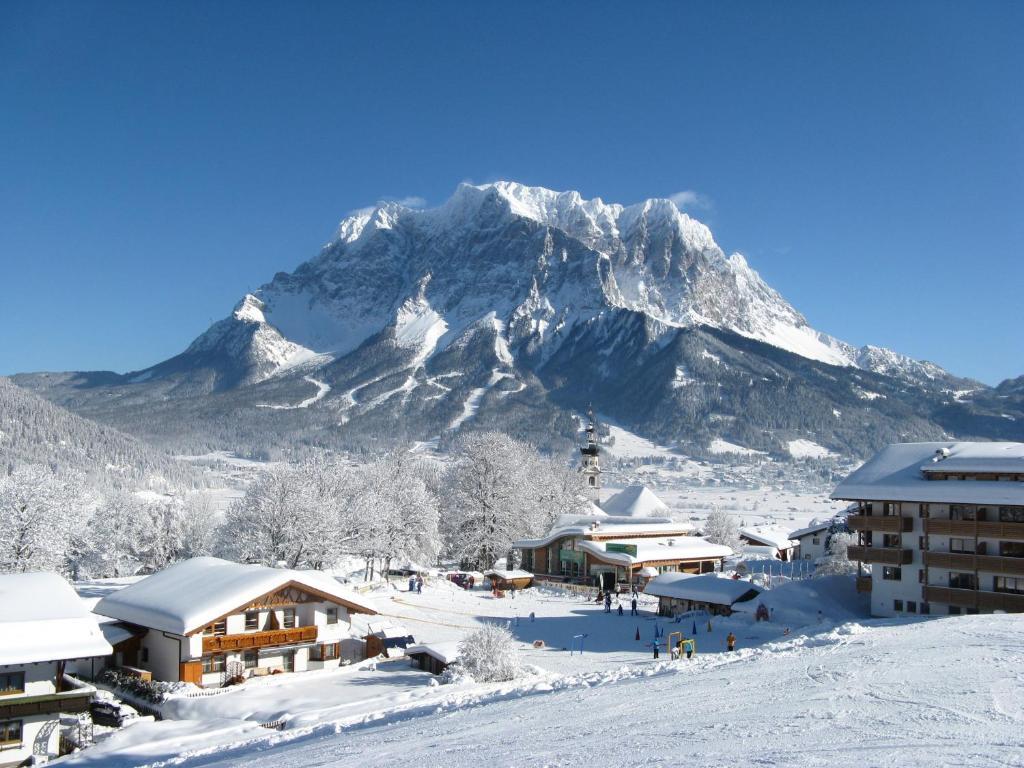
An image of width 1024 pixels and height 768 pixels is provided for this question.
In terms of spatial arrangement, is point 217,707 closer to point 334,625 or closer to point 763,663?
point 334,625

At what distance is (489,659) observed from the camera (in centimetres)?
3108

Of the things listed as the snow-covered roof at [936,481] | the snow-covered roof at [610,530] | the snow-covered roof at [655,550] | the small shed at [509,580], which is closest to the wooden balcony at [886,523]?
the snow-covered roof at [936,481]

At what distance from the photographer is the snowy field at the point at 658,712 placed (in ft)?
50.2

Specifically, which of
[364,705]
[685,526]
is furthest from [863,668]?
[685,526]

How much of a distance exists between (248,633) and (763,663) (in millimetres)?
19986

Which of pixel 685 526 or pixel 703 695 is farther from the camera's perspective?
pixel 685 526

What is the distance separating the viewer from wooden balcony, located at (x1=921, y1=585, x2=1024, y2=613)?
4116 centimetres

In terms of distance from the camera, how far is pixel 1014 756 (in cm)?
1336

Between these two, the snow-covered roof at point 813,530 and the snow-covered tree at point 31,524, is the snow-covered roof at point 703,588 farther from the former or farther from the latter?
the snow-covered roof at point 813,530

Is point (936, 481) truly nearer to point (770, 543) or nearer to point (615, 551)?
point (615, 551)

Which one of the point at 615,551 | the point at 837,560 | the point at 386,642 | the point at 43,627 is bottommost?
the point at 837,560

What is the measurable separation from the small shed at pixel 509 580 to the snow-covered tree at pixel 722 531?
3732 centimetres

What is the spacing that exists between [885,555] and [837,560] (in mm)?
28015

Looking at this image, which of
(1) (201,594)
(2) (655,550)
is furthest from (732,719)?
(2) (655,550)
